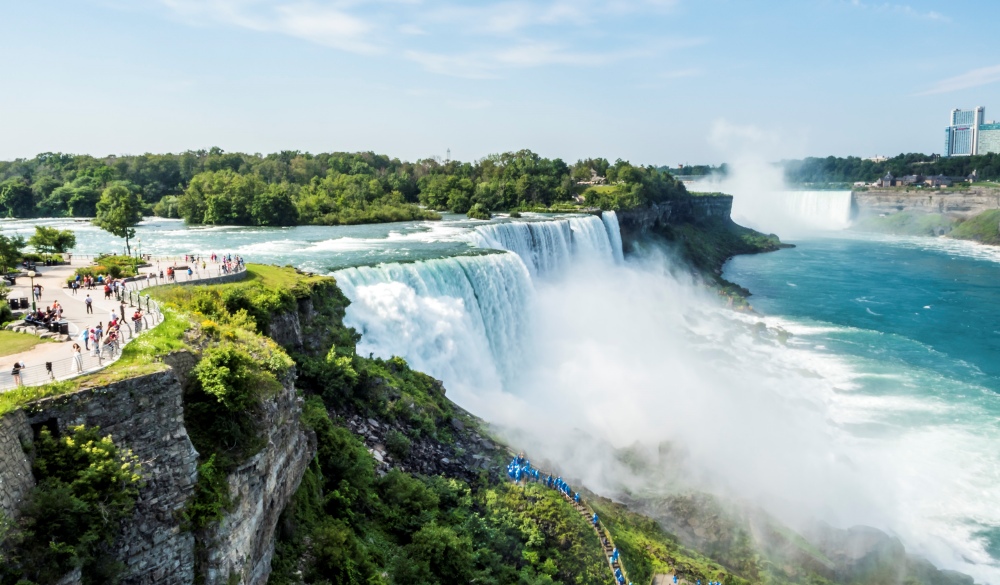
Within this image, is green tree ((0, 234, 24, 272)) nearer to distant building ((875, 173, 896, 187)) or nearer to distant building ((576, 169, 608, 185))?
distant building ((576, 169, 608, 185))

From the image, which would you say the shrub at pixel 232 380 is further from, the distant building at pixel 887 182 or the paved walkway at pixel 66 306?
the distant building at pixel 887 182

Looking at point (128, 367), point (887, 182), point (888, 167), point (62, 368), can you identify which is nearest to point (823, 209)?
point (887, 182)

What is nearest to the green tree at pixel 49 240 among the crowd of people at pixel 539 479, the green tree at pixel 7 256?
the green tree at pixel 7 256

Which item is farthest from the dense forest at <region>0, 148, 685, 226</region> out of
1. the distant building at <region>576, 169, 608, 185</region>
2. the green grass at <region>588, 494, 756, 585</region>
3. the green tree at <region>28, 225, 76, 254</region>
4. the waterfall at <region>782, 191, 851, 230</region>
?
the green grass at <region>588, 494, 756, 585</region>

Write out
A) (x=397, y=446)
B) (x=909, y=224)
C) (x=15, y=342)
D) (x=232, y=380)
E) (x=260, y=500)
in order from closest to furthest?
1. (x=260, y=500)
2. (x=232, y=380)
3. (x=15, y=342)
4. (x=397, y=446)
5. (x=909, y=224)

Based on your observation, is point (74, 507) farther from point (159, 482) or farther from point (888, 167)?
point (888, 167)

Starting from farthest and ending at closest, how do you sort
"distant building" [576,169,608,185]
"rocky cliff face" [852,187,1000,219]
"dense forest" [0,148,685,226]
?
"distant building" [576,169,608,185] → "rocky cliff face" [852,187,1000,219] → "dense forest" [0,148,685,226]

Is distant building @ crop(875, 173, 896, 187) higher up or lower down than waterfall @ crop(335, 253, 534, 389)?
higher up
